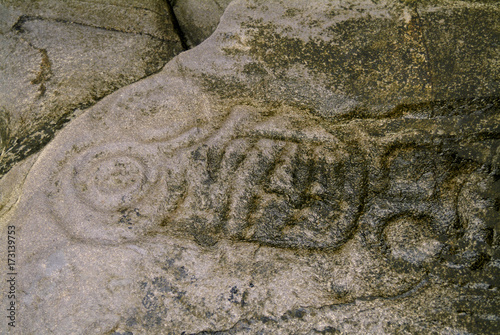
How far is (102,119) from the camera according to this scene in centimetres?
131

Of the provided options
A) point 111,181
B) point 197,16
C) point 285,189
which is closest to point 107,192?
point 111,181

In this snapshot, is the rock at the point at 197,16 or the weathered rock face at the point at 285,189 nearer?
the weathered rock face at the point at 285,189

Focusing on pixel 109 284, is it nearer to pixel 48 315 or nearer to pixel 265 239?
pixel 48 315

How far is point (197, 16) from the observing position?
1.95 m

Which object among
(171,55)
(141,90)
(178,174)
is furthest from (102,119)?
(171,55)

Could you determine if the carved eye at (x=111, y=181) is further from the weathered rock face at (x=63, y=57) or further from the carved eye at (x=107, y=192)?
the weathered rock face at (x=63, y=57)

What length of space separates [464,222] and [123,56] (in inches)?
50.7

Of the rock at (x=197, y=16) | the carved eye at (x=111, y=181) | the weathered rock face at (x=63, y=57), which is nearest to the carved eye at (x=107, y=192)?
the carved eye at (x=111, y=181)

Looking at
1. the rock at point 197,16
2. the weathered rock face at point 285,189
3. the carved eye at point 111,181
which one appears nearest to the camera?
the weathered rock face at point 285,189

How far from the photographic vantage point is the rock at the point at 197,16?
6.27 ft

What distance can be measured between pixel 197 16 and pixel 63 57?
2.38 ft

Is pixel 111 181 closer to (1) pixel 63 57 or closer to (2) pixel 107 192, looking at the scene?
(2) pixel 107 192

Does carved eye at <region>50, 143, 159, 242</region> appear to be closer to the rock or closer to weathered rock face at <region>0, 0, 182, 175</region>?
weathered rock face at <region>0, 0, 182, 175</region>

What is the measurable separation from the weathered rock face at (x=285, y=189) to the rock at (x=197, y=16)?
1.88 feet
